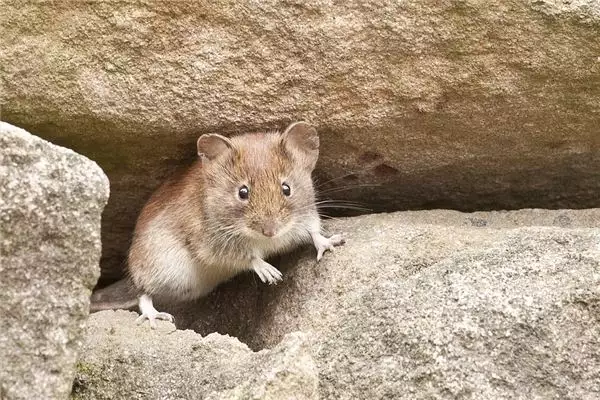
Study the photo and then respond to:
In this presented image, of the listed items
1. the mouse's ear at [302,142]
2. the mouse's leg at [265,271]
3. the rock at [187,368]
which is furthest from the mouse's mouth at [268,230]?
the rock at [187,368]

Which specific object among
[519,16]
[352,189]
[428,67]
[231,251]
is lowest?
[231,251]

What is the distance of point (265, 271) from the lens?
4.84m

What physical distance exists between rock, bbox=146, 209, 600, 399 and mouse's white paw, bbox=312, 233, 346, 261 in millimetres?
53

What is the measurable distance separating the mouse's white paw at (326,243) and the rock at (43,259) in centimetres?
169

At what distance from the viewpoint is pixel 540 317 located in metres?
3.62

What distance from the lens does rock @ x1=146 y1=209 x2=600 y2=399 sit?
357 centimetres

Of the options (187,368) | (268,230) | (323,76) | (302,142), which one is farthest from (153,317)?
(323,76)

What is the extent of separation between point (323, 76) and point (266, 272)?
3.70ft

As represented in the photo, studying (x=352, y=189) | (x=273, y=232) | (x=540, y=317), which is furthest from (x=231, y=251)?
(x=540, y=317)

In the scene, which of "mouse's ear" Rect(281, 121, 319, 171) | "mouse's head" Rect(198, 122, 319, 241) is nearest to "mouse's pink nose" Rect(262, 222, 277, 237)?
"mouse's head" Rect(198, 122, 319, 241)

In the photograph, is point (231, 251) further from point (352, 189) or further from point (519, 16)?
point (519, 16)

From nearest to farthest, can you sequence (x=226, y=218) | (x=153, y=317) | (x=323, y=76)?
(x=323, y=76)
(x=153, y=317)
(x=226, y=218)

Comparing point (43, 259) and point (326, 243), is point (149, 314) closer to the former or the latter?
point (326, 243)

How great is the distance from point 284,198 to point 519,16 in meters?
1.57
